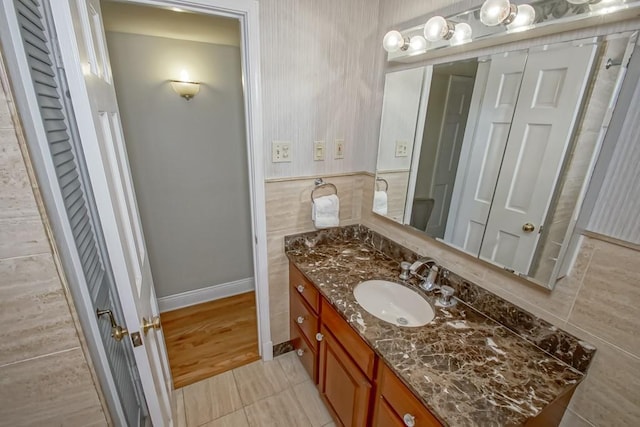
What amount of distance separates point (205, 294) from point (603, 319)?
254 cm

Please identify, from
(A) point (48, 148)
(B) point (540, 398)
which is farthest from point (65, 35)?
(B) point (540, 398)

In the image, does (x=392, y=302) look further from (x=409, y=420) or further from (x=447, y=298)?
(x=409, y=420)

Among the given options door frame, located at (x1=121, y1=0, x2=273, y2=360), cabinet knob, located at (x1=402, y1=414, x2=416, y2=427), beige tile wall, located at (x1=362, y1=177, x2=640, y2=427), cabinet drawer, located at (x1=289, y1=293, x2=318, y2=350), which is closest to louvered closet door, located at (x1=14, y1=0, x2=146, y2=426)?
door frame, located at (x1=121, y1=0, x2=273, y2=360)

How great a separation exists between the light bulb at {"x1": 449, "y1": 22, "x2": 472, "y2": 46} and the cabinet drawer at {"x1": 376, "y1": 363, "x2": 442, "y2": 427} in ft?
4.21

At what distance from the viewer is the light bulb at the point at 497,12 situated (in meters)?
0.92

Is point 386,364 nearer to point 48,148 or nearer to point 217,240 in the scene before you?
point 48,148

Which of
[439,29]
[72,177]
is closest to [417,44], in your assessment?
[439,29]

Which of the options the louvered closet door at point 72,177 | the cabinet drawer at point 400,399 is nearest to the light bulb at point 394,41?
the louvered closet door at point 72,177

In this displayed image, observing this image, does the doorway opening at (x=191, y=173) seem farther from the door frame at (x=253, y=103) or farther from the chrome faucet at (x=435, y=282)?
the chrome faucet at (x=435, y=282)

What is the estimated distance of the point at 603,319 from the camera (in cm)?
84

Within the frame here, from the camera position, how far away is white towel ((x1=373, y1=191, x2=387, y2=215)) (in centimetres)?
165

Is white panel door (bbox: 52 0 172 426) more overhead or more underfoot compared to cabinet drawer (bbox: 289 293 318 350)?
more overhead

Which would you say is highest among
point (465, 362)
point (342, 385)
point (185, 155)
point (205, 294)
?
point (185, 155)

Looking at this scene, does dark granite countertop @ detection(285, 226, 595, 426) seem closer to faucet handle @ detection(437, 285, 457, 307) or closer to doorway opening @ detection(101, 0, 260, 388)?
faucet handle @ detection(437, 285, 457, 307)
